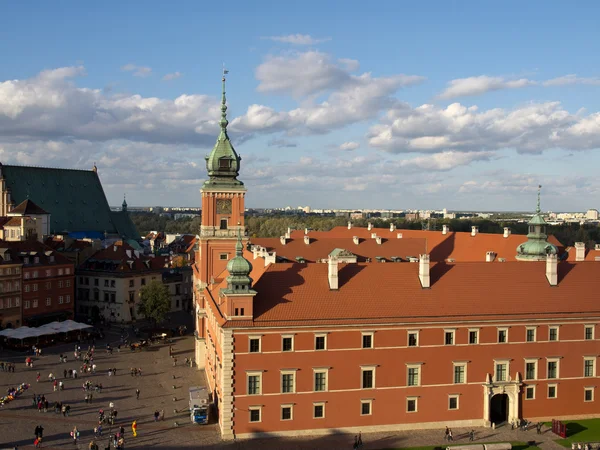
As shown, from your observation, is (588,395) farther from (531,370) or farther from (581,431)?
(531,370)

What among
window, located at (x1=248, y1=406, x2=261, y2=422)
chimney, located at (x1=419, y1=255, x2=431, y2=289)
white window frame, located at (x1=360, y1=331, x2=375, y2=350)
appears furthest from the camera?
chimney, located at (x1=419, y1=255, x2=431, y2=289)

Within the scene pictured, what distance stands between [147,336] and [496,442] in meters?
48.4

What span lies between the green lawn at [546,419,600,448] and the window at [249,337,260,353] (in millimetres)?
20178

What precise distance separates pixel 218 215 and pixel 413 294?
952 inches

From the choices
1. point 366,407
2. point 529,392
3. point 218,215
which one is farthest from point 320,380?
point 218,215

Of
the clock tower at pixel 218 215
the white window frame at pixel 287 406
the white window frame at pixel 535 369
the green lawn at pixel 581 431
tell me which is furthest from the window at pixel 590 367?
the clock tower at pixel 218 215

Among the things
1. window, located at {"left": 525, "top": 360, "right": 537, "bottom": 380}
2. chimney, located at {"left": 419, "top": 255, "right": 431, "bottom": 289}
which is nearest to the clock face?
chimney, located at {"left": 419, "top": 255, "right": 431, "bottom": 289}

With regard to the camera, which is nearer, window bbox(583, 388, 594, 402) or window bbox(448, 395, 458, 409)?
window bbox(448, 395, 458, 409)

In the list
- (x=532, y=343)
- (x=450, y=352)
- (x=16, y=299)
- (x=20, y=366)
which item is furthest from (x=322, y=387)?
(x=16, y=299)

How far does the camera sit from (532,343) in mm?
47406

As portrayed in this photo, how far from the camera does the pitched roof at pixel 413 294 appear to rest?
44.8 meters

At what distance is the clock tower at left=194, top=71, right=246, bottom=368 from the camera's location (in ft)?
212

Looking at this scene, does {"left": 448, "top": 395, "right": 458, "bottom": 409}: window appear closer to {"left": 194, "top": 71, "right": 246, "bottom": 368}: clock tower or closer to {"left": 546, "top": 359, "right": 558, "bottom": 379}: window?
{"left": 546, "top": 359, "right": 558, "bottom": 379}: window

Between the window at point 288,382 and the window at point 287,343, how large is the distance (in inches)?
57.8
